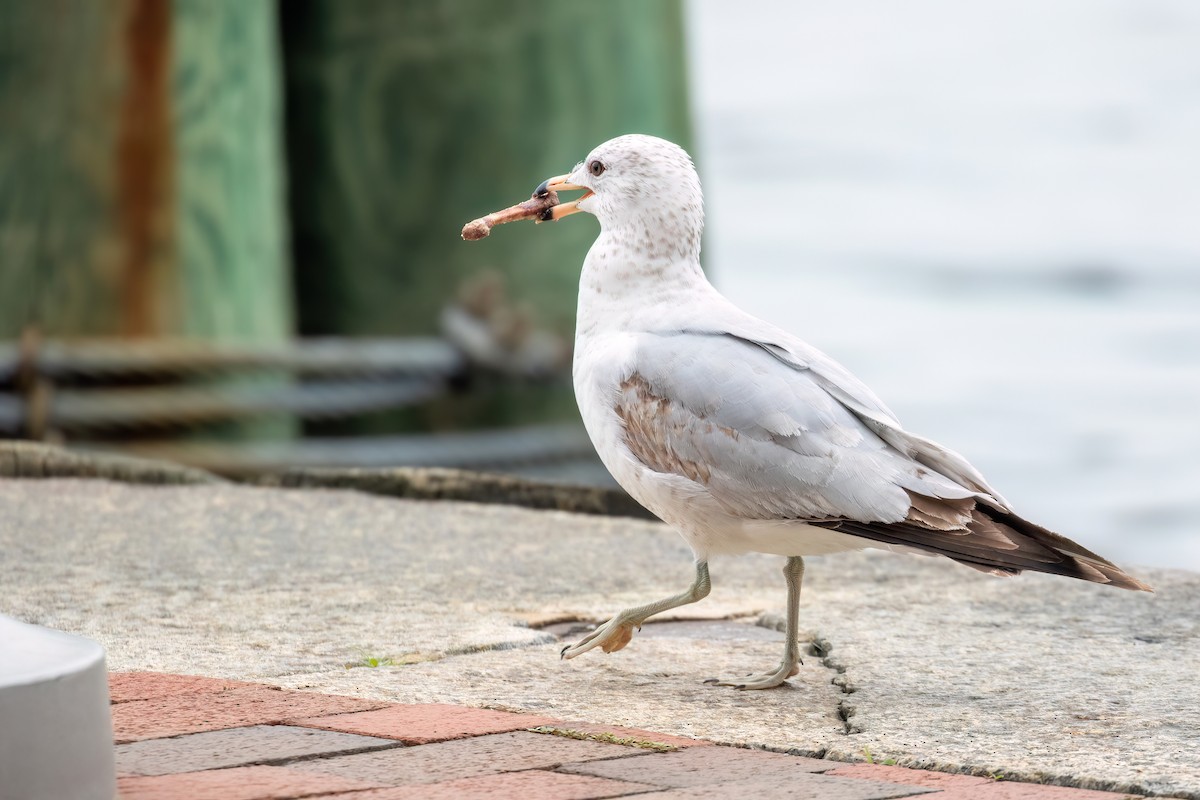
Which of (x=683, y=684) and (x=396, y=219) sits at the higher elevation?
(x=396, y=219)

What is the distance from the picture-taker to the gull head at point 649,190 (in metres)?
3.93

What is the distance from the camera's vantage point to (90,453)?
6.15 m

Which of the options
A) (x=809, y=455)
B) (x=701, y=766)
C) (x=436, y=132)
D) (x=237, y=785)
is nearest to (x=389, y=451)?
(x=436, y=132)

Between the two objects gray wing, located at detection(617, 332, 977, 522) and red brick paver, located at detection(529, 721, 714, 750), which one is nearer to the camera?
red brick paver, located at detection(529, 721, 714, 750)

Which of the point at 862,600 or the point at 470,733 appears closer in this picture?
the point at 470,733

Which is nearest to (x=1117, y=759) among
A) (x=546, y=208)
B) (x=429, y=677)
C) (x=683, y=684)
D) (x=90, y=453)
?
(x=683, y=684)

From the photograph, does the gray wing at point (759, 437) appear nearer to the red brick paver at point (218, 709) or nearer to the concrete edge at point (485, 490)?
the red brick paver at point (218, 709)

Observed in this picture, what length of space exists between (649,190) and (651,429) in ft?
1.94

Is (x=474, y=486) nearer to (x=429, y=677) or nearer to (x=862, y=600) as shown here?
(x=862, y=600)

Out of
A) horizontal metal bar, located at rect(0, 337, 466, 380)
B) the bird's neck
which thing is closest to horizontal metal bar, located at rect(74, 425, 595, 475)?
horizontal metal bar, located at rect(0, 337, 466, 380)

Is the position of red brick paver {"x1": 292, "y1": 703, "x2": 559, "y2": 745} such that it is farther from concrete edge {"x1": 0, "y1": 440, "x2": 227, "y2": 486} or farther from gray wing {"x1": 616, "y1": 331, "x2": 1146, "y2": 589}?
concrete edge {"x1": 0, "y1": 440, "x2": 227, "y2": 486}

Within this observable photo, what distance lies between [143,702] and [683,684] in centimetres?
102

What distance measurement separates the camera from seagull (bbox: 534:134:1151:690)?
11.1 feet

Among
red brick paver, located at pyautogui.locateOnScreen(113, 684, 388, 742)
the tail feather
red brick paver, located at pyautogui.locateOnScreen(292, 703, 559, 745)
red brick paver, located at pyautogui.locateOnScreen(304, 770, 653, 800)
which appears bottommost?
red brick paver, located at pyautogui.locateOnScreen(304, 770, 653, 800)
